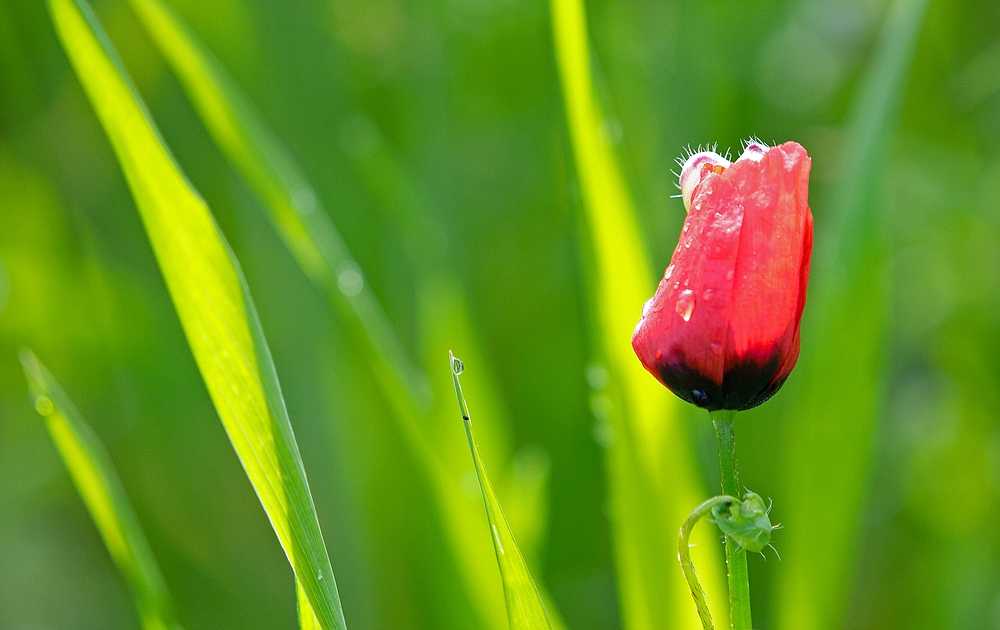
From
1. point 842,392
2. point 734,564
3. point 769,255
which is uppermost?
point 842,392

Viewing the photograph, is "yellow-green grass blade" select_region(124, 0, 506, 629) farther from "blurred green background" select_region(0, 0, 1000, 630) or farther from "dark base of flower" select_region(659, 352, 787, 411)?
"dark base of flower" select_region(659, 352, 787, 411)

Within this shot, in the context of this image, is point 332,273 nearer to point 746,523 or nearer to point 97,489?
point 97,489

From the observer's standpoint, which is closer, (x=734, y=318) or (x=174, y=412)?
(x=734, y=318)

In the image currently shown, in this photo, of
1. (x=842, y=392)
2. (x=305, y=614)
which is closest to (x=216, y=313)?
(x=305, y=614)

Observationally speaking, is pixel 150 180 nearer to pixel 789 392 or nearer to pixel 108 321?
pixel 108 321

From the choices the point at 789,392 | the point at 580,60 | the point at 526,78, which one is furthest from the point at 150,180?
the point at 526,78

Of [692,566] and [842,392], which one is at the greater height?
[842,392]
